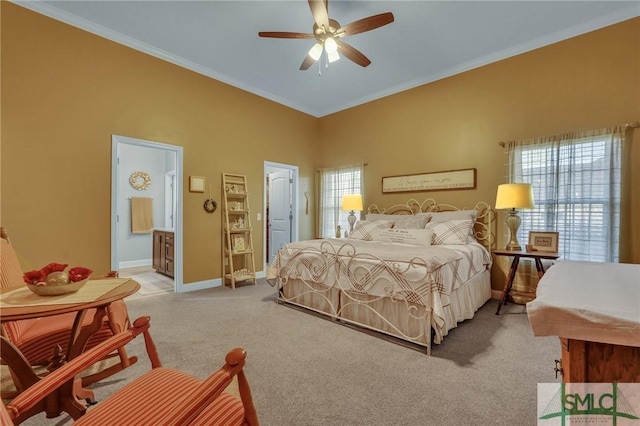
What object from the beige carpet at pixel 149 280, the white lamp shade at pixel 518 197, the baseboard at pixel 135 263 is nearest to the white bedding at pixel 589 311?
the white lamp shade at pixel 518 197

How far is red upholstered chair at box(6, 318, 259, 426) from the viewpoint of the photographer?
0.85m

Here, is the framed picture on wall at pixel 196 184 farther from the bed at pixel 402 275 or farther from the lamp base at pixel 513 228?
the lamp base at pixel 513 228

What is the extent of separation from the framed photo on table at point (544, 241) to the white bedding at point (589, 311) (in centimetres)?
251

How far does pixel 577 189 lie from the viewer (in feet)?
10.6

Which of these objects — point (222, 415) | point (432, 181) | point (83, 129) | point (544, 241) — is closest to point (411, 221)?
point (432, 181)

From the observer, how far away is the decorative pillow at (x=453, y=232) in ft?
11.5

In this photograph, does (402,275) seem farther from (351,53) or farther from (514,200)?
(351,53)

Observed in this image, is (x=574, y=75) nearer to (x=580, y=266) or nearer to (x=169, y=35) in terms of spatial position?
(x=580, y=266)

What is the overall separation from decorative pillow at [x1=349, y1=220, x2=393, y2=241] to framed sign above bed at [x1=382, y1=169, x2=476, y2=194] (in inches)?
33.0

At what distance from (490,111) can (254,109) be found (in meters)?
3.80

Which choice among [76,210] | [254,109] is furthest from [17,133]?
[254,109]

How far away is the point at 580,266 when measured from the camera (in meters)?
1.42

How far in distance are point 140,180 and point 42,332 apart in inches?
218

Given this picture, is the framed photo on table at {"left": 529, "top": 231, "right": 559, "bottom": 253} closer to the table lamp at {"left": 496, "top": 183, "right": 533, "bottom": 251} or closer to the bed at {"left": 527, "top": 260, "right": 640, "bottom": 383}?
the table lamp at {"left": 496, "top": 183, "right": 533, "bottom": 251}
